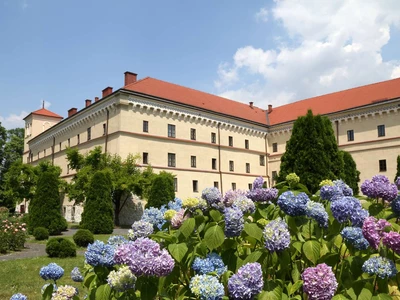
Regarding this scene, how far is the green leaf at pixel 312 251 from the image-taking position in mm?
2115

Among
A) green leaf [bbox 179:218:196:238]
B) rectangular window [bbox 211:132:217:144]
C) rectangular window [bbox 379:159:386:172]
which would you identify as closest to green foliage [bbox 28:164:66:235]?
rectangular window [bbox 211:132:217:144]

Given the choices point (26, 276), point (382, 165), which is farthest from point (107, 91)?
point (382, 165)

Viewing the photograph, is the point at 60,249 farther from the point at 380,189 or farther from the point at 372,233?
the point at 372,233

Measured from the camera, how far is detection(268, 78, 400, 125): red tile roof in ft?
110

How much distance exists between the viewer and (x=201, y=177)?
33.3 metres

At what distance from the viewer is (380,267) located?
6.20 feet

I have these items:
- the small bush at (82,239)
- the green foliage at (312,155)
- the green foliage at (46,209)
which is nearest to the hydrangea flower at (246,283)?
the green foliage at (312,155)

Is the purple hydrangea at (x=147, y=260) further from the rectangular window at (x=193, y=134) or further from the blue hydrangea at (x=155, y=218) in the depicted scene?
the rectangular window at (x=193, y=134)

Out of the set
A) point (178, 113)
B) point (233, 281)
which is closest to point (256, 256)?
point (233, 281)

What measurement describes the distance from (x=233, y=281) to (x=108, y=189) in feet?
73.7

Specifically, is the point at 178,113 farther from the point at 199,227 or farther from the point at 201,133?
the point at 199,227

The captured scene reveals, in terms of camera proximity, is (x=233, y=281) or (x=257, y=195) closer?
(x=233, y=281)

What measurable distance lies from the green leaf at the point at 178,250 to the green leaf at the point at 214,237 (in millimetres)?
147

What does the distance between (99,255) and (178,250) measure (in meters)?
0.54
